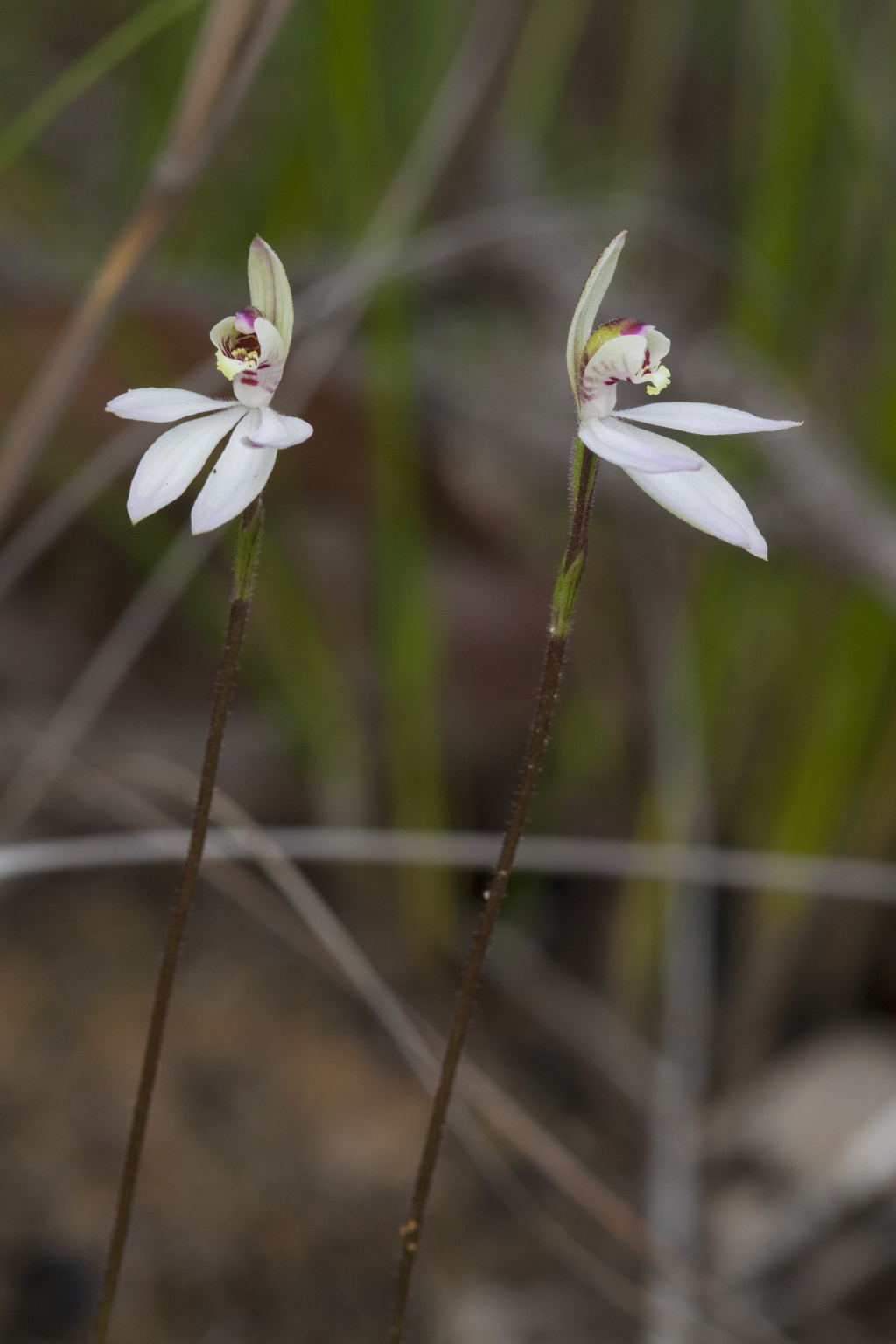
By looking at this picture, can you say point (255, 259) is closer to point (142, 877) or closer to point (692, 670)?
point (692, 670)

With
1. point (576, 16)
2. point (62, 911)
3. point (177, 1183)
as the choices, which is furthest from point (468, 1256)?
point (576, 16)

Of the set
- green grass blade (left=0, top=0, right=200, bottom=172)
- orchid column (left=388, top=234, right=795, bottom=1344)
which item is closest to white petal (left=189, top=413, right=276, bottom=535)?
orchid column (left=388, top=234, right=795, bottom=1344)

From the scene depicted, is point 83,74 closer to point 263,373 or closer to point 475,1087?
point 263,373

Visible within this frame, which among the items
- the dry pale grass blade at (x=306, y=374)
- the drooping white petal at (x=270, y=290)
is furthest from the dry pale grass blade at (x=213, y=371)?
the drooping white petal at (x=270, y=290)

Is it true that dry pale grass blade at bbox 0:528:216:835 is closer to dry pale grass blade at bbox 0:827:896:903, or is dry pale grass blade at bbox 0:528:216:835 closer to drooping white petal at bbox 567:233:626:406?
dry pale grass blade at bbox 0:827:896:903

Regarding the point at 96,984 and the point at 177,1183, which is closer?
the point at 177,1183

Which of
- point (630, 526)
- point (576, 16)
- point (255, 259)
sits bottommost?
point (255, 259)

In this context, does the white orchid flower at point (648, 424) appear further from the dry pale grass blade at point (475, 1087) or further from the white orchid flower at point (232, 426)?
the dry pale grass blade at point (475, 1087)
